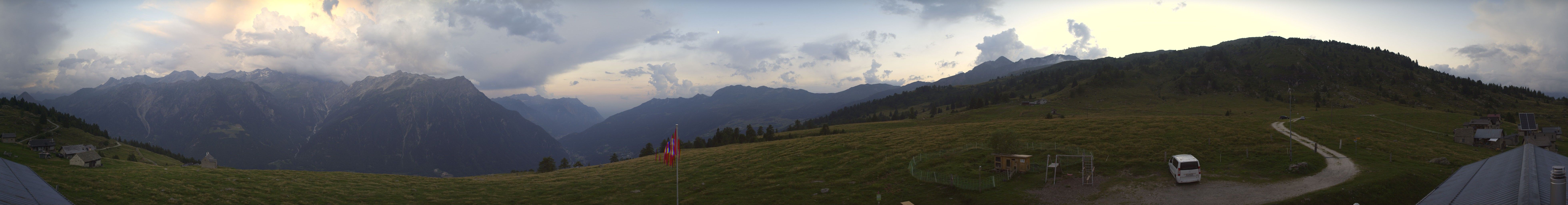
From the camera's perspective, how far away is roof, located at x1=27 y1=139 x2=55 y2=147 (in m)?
99.2

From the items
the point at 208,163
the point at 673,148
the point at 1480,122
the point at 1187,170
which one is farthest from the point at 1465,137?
the point at 208,163

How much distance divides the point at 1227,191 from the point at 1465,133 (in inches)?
2350

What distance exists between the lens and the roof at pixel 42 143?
99.2m

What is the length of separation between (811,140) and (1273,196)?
201 feet

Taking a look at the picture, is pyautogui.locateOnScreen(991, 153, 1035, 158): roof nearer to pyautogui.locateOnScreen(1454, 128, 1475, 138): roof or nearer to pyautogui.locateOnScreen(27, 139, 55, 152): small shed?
pyautogui.locateOnScreen(1454, 128, 1475, 138): roof

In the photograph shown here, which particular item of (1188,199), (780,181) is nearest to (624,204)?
(780,181)

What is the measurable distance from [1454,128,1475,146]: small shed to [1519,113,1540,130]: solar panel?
712 cm

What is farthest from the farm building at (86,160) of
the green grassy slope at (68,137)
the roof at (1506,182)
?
the roof at (1506,182)

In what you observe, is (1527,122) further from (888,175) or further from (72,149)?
(72,149)

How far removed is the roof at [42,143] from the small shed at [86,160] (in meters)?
60.6

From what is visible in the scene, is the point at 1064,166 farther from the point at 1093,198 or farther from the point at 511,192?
the point at 511,192

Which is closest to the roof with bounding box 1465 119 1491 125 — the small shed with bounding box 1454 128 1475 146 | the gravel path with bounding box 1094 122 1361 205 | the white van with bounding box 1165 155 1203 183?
the small shed with bounding box 1454 128 1475 146

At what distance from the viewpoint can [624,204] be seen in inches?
1743

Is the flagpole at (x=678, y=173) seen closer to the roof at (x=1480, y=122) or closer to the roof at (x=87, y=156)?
the roof at (x=87, y=156)
